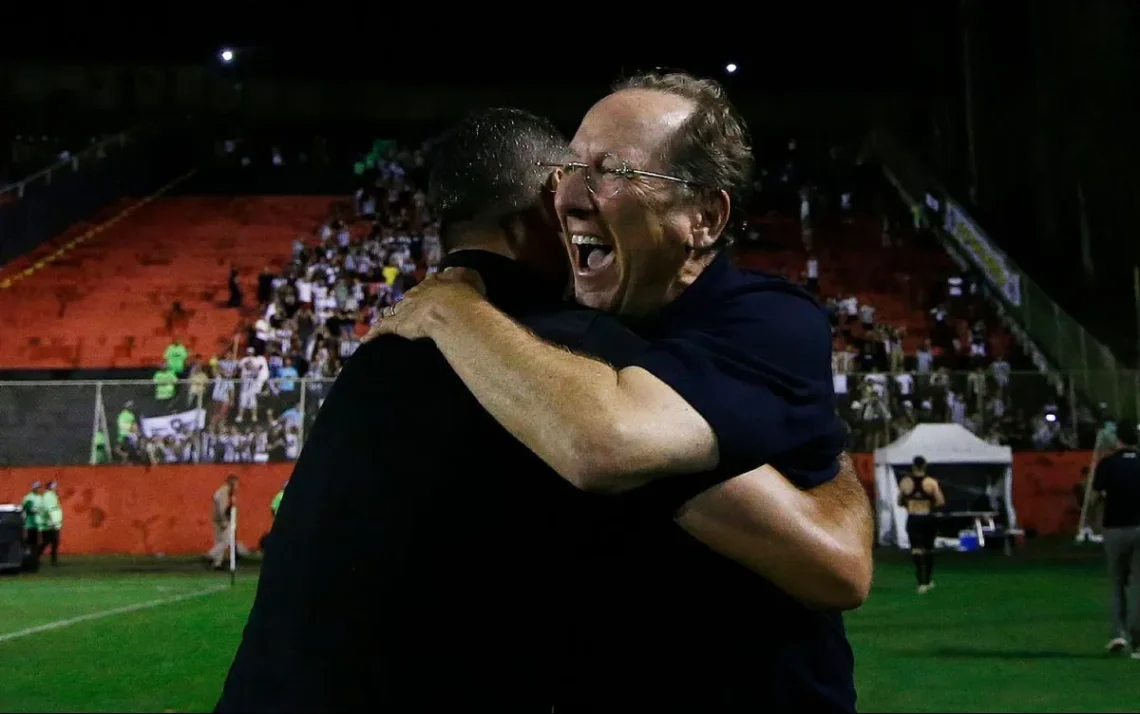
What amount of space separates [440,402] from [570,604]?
0.46m

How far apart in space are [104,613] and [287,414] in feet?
32.9

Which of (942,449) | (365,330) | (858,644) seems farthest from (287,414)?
(858,644)

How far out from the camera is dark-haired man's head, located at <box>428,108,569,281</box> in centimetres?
241

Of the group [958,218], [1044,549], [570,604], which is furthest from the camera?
[958,218]

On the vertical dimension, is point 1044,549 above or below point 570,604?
below

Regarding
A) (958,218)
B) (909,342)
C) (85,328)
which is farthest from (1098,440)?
(85,328)

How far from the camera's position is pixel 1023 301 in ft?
91.2

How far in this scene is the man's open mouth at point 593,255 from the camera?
250 centimetres

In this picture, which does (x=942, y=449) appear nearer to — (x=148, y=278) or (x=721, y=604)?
(x=148, y=278)

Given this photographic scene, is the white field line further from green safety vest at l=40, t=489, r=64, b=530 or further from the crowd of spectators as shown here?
the crowd of spectators

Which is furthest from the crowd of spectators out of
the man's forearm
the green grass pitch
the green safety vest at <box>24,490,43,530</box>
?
the man's forearm

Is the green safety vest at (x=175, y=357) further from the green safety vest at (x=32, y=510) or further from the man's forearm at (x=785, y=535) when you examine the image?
the man's forearm at (x=785, y=535)

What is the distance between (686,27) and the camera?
35.1 metres

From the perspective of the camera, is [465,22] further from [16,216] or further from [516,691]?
[516,691]
